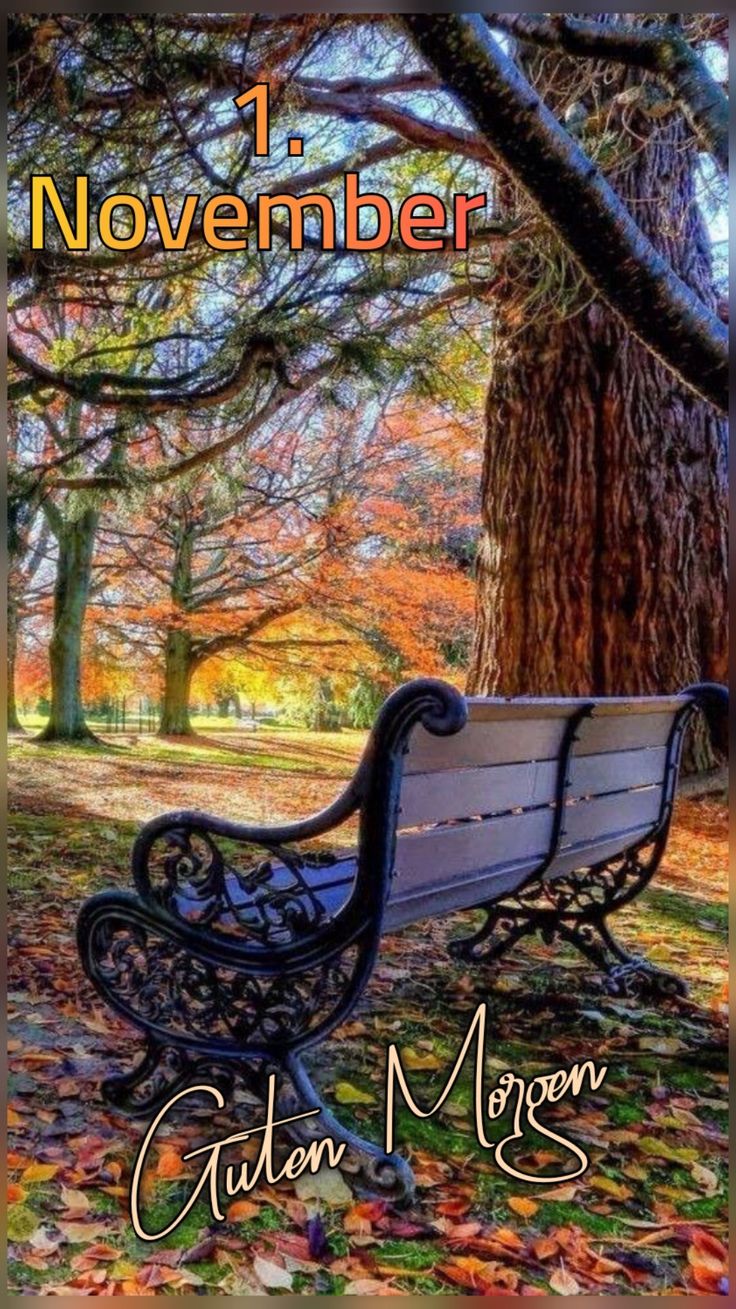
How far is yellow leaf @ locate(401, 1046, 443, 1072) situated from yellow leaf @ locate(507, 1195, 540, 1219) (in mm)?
426

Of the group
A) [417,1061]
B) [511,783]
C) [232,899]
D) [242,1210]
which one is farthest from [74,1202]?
[511,783]

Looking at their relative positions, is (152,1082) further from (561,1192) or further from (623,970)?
(623,970)

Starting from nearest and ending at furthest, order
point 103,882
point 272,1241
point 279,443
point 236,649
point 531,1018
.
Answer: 1. point 272,1241
2. point 531,1018
3. point 103,882
4. point 279,443
5. point 236,649

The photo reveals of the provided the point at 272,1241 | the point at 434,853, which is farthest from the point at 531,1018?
the point at 272,1241

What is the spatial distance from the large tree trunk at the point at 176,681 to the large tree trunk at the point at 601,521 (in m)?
4.99

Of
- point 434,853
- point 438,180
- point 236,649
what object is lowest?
point 434,853

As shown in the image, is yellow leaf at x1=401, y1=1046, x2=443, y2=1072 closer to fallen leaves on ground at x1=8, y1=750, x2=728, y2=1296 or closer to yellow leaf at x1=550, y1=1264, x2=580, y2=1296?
fallen leaves on ground at x1=8, y1=750, x2=728, y2=1296

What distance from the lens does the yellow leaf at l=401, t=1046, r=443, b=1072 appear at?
191 cm

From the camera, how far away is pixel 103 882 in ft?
11.4

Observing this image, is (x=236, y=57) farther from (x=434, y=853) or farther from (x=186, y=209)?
(x=434, y=853)

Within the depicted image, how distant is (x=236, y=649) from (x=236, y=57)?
679 centimetres

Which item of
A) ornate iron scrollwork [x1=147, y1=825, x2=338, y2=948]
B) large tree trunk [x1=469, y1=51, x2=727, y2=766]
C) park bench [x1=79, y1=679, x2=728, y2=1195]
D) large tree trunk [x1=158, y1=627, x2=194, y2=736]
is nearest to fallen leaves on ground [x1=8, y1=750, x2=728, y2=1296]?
park bench [x1=79, y1=679, x2=728, y2=1195]

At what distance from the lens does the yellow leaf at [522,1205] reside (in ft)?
4.78

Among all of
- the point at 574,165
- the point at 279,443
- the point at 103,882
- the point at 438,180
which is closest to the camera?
the point at 574,165
